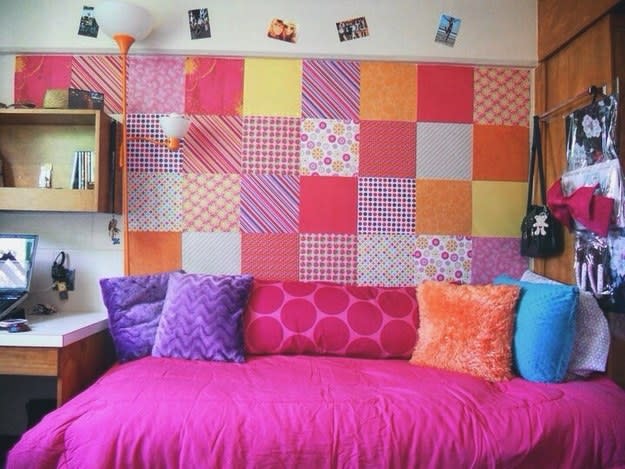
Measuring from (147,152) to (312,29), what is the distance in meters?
1.16

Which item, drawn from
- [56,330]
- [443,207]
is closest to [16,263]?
[56,330]

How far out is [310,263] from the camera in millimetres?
2213

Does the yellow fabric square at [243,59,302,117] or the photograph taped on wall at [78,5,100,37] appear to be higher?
the photograph taped on wall at [78,5,100,37]

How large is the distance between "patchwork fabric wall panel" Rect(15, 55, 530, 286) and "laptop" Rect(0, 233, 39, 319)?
479 millimetres

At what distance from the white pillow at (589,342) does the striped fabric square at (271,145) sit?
153cm

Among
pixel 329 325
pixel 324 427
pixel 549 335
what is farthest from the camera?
pixel 329 325

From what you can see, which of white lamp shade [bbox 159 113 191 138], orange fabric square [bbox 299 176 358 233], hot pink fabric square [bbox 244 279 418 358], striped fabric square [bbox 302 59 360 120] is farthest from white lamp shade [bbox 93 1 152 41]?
hot pink fabric square [bbox 244 279 418 358]

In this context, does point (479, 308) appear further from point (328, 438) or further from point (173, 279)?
point (173, 279)

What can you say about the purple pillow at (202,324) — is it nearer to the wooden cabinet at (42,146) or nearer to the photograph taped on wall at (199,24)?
the wooden cabinet at (42,146)

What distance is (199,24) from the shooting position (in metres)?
2.19

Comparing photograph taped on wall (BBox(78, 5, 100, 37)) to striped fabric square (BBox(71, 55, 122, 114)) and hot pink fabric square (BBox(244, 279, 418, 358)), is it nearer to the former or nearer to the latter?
striped fabric square (BBox(71, 55, 122, 114))

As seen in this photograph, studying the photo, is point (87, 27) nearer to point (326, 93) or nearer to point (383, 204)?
point (326, 93)

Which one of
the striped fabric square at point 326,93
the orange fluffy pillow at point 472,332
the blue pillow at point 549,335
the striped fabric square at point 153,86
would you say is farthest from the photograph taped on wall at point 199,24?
the blue pillow at point 549,335

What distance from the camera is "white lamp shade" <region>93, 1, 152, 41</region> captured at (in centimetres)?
192
